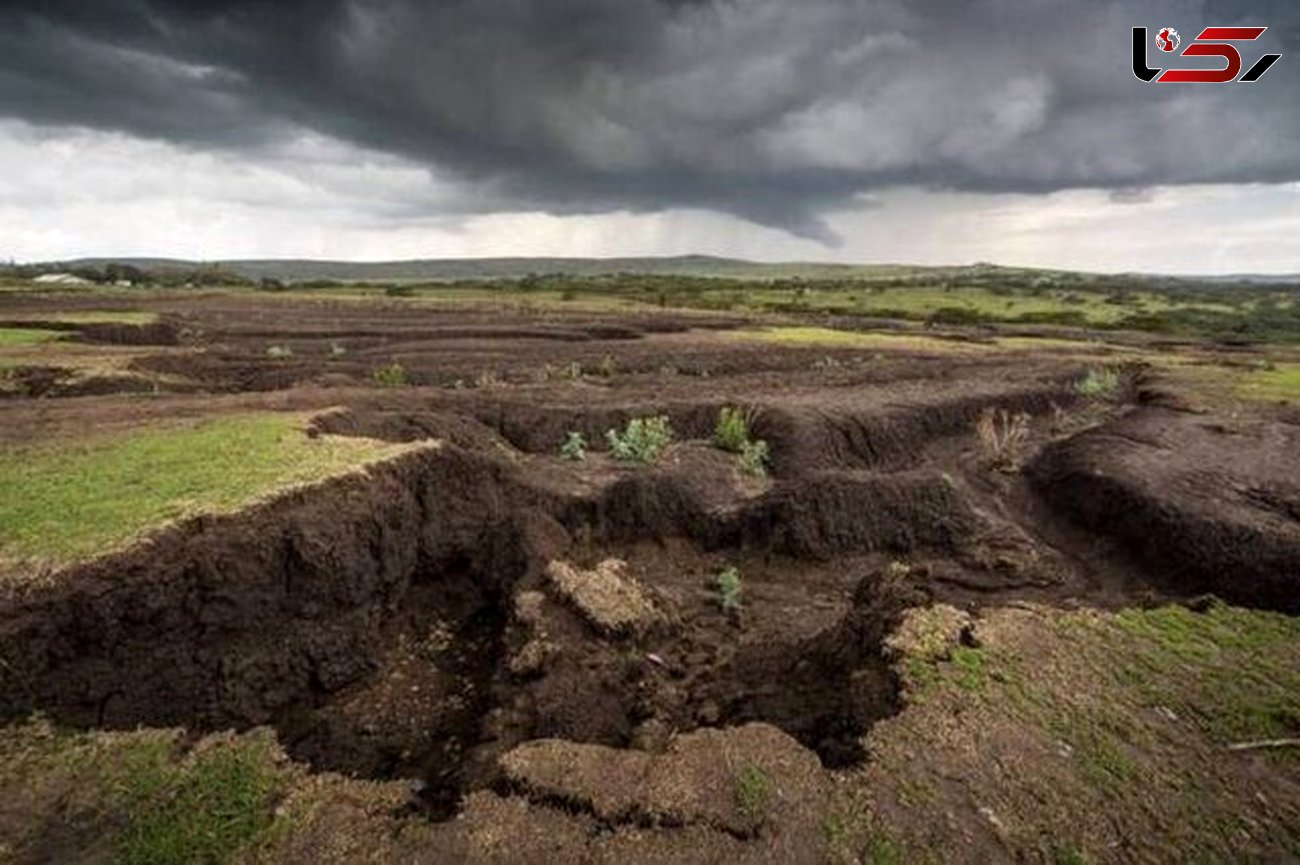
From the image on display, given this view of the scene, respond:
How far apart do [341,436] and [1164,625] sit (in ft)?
38.0

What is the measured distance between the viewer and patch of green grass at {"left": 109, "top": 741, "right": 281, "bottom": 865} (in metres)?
6.71

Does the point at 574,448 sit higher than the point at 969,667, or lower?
higher

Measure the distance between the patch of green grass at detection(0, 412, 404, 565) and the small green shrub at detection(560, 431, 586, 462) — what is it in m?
4.11

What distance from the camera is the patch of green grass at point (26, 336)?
27.3 m

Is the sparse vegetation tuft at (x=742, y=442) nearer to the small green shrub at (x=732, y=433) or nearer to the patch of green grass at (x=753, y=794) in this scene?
the small green shrub at (x=732, y=433)

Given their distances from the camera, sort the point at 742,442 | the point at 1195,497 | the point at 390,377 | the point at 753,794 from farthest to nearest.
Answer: the point at 390,377
the point at 742,442
the point at 1195,497
the point at 753,794

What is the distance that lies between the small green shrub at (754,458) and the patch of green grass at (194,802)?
420 inches

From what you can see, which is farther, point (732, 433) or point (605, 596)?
point (732, 433)

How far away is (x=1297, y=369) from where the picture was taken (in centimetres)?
3250

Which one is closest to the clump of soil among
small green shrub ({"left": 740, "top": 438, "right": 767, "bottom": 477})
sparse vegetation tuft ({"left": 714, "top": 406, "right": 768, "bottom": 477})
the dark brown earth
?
the dark brown earth

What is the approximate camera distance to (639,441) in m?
17.2

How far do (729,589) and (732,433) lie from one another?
17.7 ft

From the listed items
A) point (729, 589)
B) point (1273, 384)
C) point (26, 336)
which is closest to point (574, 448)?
point (729, 589)

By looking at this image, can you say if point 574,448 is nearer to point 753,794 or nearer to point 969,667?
point 969,667
